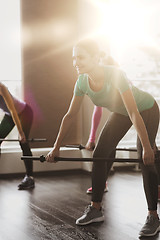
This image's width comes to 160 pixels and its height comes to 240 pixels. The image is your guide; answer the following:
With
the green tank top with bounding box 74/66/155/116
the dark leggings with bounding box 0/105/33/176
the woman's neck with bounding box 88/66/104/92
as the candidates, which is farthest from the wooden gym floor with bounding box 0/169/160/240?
the woman's neck with bounding box 88/66/104/92

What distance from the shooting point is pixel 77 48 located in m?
2.12

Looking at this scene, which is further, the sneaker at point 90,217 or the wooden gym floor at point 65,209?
the sneaker at point 90,217

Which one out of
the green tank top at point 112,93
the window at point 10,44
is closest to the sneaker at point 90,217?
the green tank top at point 112,93

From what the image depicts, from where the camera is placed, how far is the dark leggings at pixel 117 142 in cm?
222

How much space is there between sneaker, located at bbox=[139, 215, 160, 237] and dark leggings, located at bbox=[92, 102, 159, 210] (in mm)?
70

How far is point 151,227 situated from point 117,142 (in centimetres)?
53

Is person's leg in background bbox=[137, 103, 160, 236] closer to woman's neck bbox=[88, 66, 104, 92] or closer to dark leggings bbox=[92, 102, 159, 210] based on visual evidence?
dark leggings bbox=[92, 102, 159, 210]

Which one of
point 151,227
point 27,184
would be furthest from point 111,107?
point 27,184

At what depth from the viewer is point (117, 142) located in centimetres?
235

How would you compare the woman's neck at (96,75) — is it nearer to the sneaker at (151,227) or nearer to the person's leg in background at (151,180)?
the person's leg in background at (151,180)

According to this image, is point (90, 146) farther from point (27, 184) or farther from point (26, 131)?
point (27, 184)

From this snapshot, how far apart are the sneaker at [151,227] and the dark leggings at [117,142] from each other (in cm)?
7

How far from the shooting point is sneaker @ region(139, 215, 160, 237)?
7.22ft

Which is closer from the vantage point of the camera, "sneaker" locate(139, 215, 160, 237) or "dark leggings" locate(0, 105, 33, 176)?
"sneaker" locate(139, 215, 160, 237)
